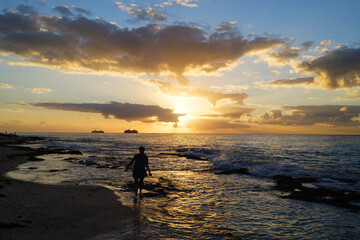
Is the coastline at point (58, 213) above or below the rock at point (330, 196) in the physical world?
above

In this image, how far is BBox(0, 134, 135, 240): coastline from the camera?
273 inches

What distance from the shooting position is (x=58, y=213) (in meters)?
8.69

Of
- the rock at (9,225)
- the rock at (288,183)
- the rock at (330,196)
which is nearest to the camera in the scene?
the rock at (9,225)

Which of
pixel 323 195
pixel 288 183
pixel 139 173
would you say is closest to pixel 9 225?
pixel 139 173

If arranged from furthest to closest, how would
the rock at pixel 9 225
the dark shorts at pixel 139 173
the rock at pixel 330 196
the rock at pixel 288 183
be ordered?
the rock at pixel 288 183
the dark shorts at pixel 139 173
the rock at pixel 330 196
the rock at pixel 9 225

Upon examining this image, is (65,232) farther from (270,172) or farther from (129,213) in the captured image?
(270,172)

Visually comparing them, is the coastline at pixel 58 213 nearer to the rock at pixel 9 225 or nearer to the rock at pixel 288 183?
the rock at pixel 9 225

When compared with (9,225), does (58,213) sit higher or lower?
lower

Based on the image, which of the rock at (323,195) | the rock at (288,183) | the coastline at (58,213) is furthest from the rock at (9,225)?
the rock at (288,183)

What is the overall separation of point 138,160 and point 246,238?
7.16 metres

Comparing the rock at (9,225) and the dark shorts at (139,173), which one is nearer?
the rock at (9,225)

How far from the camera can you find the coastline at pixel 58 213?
695cm

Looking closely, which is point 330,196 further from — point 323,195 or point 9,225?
point 9,225

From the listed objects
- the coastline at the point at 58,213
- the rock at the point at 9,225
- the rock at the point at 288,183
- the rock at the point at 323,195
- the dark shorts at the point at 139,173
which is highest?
the dark shorts at the point at 139,173
